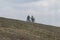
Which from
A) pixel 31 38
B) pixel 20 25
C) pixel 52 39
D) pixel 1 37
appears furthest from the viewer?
pixel 20 25

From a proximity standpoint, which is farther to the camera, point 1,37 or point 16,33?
point 16,33

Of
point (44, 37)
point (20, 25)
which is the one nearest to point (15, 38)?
point (44, 37)

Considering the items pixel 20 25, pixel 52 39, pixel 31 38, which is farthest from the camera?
pixel 20 25

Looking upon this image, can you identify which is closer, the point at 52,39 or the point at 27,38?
the point at 27,38

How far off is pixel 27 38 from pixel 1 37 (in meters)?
4.35

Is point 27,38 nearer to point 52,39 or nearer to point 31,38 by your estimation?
point 31,38

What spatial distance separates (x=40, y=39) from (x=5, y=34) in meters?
5.91

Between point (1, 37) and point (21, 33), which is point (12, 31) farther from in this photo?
point (1, 37)

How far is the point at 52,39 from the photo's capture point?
138 feet

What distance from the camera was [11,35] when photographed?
3775 centimetres

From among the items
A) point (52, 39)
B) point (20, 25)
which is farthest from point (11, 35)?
point (20, 25)

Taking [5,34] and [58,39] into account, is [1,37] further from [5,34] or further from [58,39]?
[58,39]

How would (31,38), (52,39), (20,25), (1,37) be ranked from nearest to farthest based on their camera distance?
1. (1,37)
2. (31,38)
3. (52,39)
4. (20,25)

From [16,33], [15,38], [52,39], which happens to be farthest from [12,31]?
[52,39]
